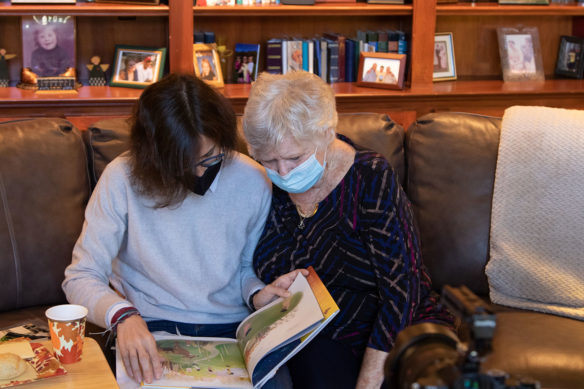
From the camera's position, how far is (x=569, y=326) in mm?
1928

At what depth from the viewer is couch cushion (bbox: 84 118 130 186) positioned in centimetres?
207

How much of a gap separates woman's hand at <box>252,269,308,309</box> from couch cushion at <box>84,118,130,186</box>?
63cm

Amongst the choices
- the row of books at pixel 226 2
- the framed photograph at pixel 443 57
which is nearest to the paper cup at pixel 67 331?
the row of books at pixel 226 2

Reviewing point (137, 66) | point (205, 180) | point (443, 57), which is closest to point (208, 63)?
point (137, 66)

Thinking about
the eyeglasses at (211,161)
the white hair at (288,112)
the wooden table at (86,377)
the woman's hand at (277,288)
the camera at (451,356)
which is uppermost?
the white hair at (288,112)

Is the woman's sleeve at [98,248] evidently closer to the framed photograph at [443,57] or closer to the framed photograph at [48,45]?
the framed photograph at [48,45]

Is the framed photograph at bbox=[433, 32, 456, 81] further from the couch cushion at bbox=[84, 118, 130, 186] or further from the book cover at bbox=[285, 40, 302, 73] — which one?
the couch cushion at bbox=[84, 118, 130, 186]

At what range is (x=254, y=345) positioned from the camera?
1.59m

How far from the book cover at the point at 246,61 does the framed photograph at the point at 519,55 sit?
1.28 m

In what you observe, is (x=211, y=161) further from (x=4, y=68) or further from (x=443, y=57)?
(x=443, y=57)

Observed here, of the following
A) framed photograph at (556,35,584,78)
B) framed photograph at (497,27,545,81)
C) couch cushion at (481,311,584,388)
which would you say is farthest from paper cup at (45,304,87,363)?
framed photograph at (556,35,584,78)

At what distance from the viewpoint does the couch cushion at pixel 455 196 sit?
6.91 ft

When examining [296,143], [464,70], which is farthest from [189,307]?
[464,70]

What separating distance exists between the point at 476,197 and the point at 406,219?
0.49m
